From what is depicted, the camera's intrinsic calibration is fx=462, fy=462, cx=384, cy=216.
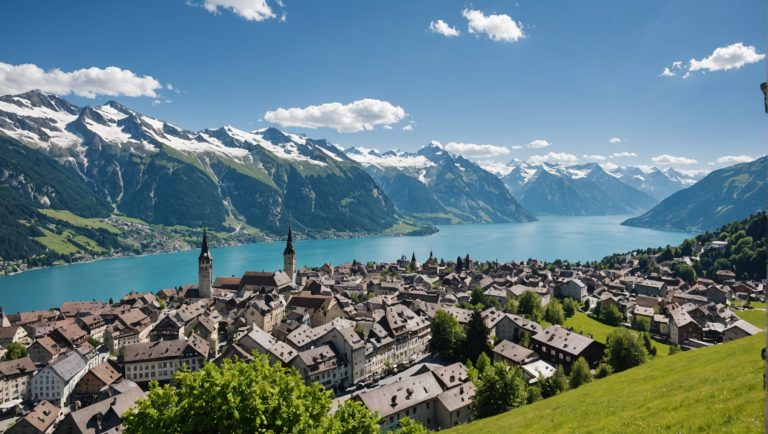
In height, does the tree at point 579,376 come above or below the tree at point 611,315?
above

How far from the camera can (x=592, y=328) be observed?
8294 centimetres

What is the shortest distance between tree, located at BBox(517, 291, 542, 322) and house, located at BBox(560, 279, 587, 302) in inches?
889

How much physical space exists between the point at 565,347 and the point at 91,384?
67.7 m

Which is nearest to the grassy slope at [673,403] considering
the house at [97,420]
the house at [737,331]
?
the house at [97,420]

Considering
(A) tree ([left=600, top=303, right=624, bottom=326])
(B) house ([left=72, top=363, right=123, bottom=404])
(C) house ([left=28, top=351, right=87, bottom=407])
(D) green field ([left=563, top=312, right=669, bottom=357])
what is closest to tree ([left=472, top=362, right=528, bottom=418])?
(D) green field ([left=563, top=312, right=669, bottom=357])

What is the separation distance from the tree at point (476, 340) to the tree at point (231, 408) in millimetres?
49381

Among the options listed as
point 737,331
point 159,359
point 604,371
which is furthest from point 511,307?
point 159,359

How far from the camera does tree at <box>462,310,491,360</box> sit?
2606 inches

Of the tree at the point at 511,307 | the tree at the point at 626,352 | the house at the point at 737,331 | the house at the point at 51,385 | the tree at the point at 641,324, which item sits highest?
the tree at the point at 626,352

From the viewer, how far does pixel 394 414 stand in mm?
48531

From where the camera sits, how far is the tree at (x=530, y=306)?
87.1 metres

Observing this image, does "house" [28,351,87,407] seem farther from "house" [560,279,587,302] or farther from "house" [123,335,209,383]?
"house" [560,279,587,302]

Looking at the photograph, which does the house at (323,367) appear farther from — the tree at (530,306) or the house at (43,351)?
the house at (43,351)

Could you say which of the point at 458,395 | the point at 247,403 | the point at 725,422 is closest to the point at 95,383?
the point at 458,395
